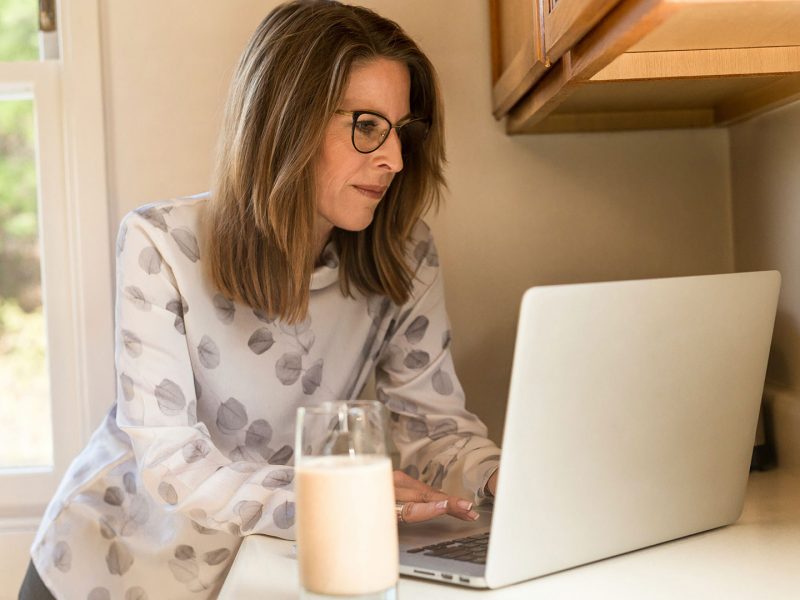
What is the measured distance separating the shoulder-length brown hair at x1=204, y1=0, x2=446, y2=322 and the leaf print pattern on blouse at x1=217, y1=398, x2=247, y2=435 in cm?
13

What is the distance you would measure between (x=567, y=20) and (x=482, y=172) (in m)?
0.66

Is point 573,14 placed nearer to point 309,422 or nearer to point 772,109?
point 309,422

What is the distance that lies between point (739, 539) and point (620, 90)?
0.62 m

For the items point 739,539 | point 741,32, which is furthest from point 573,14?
point 739,539

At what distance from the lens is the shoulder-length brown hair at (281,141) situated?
1152 mm

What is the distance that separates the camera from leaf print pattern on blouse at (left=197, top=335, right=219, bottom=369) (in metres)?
1.20

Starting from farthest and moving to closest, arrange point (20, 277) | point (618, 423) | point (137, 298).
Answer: point (20, 277) → point (137, 298) → point (618, 423)

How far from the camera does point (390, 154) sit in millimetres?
1208

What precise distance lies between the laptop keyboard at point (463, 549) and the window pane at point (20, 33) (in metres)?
1.19

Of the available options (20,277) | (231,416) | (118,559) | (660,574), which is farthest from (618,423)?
(20,277)

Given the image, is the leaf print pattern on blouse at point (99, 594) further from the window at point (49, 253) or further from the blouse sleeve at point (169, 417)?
the window at point (49, 253)

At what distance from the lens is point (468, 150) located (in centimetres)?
155

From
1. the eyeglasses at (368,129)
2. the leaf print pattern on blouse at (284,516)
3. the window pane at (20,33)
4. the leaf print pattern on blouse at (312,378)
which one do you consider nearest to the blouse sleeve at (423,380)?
the leaf print pattern on blouse at (312,378)

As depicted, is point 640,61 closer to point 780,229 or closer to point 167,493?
point 780,229
